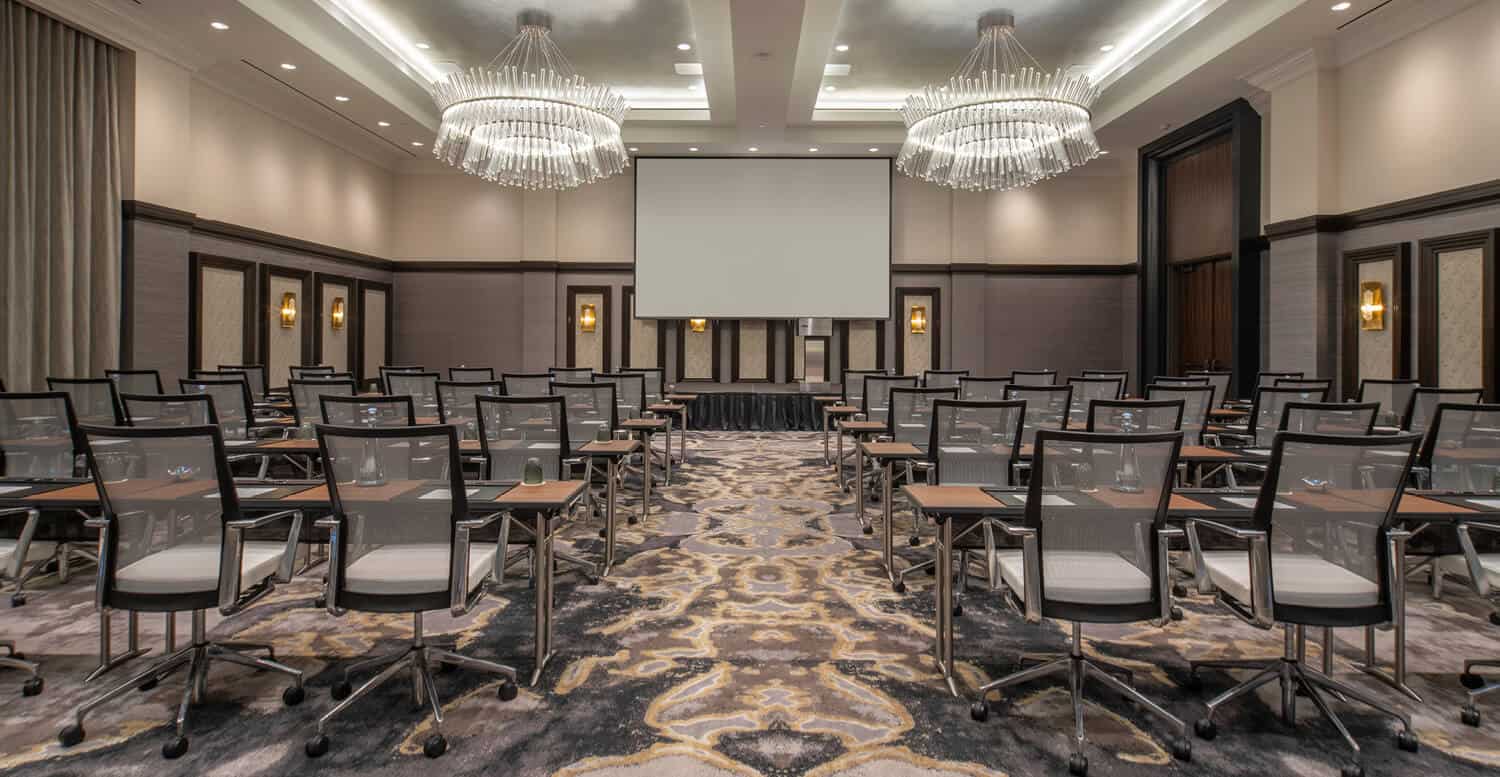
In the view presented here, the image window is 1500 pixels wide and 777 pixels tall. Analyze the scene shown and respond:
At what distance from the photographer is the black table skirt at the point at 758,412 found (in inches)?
480

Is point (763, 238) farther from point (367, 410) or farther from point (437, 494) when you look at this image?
point (437, 494)

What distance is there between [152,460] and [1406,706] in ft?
14.0

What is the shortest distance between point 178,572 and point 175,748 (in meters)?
0.52

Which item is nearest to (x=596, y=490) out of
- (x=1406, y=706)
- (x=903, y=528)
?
(x=903, y=528)

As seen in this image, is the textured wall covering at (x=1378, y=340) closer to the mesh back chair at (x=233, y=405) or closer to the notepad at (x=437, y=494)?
the notepad at (x=437, y=494)

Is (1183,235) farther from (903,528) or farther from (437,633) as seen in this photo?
(437,633)

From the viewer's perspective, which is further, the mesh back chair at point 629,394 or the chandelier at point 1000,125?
the chandelier at point 1000,125

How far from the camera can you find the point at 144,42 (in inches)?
289

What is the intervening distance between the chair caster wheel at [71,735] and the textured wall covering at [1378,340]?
10019mm

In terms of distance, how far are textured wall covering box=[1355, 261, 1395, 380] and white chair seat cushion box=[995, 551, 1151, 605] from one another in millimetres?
7380

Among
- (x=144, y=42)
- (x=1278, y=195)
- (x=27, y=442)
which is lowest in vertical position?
(x=27, y=442)

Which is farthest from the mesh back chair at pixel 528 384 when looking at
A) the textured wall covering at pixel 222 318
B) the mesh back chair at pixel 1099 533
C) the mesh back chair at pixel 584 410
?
the textured wall covering at pixel 222 318

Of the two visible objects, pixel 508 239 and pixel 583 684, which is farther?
pixel 508 239

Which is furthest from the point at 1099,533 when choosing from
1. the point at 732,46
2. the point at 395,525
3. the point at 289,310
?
the point at 289,310
